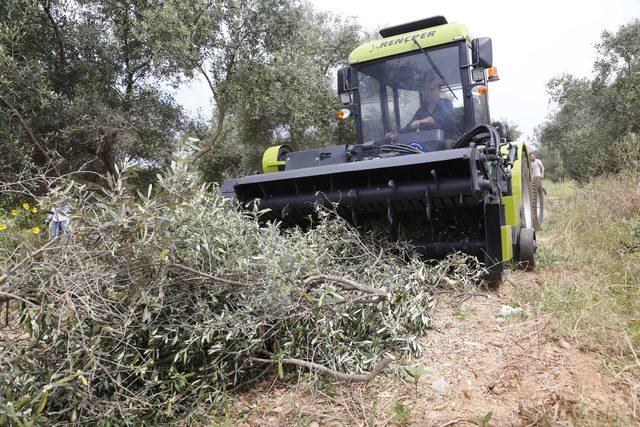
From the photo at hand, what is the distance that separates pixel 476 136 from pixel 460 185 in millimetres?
1223

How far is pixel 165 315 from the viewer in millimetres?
2582

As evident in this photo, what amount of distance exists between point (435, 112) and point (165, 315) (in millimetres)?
3537

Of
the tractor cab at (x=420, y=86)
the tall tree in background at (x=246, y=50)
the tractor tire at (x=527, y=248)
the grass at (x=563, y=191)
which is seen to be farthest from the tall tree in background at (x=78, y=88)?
the grass at (x=563, y=191)

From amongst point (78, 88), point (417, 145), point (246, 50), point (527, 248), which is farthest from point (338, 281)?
point (246, 50)

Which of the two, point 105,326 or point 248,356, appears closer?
point 105,326

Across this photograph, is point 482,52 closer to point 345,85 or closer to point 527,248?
point 345,85

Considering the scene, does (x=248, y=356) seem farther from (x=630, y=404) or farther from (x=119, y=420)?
(x=630, y=404)

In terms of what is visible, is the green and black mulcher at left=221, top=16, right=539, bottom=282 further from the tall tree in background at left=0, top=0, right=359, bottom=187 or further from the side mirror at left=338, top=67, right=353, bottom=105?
the tall tree in background at left=0, top=0, right=359, bottom=187

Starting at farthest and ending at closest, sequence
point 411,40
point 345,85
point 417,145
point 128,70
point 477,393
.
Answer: point 128,70
point 345,85
point 411,40
point 417,145
point 477,393

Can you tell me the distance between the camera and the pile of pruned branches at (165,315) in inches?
88.4

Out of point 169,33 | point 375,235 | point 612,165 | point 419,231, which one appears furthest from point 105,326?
point 612,165

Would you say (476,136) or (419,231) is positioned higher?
(476,136)

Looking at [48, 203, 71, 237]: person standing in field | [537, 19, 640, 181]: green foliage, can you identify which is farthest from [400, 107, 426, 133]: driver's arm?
[537, 19, 640, 181]: green foliage

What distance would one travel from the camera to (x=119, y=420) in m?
2.26
